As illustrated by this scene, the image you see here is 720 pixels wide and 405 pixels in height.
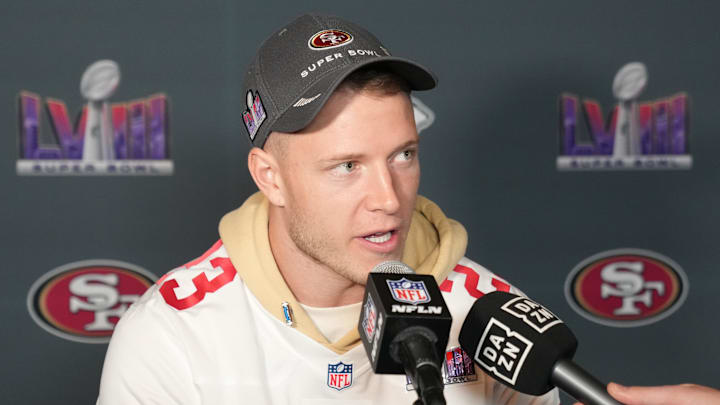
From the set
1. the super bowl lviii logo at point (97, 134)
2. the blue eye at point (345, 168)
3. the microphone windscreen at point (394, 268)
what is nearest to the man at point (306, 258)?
the blue eye at point (345, 168)

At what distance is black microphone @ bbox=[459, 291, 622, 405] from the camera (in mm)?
812

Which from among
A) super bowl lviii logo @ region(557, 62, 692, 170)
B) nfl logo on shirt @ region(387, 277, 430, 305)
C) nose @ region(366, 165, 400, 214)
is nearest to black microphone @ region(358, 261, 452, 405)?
nfl logo on shirt @ region(387, 277, 430, 305)

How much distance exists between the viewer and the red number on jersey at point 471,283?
137cm

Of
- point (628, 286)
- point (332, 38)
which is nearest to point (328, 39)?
point (332, 38)

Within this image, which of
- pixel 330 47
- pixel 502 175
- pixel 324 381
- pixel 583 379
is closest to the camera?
pixel 583 379

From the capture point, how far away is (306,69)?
1146mm

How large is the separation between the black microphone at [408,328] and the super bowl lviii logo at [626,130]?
4.47 ft

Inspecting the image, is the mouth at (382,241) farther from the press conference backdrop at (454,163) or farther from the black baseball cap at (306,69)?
the press conference backdrop at (454,163)

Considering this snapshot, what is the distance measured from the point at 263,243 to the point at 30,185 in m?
0.87

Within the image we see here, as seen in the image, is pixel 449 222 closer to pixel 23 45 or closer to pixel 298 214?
pixel 298 214

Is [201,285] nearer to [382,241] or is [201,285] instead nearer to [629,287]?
[382,241]

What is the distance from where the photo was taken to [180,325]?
48.6 inches

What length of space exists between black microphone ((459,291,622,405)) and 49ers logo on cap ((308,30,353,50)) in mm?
454

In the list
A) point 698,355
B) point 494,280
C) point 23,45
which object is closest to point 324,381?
point 494,280
